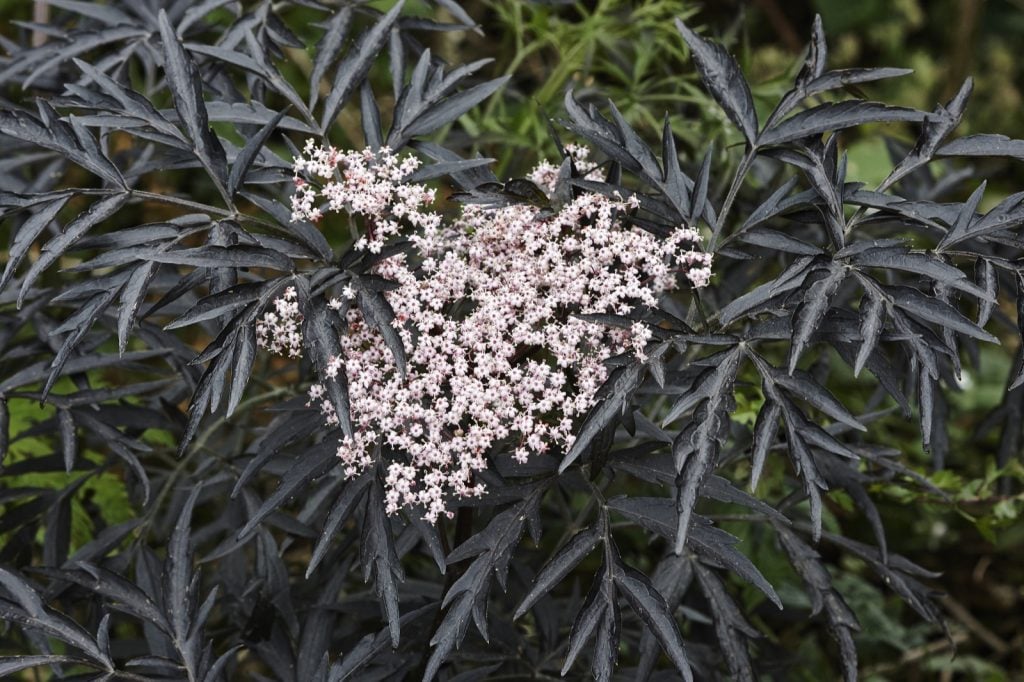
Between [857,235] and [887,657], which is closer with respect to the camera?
[857,235]

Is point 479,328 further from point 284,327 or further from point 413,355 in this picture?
point 284,327

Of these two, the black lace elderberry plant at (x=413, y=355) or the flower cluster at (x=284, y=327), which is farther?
the flower cluster at (x=284, y=327)

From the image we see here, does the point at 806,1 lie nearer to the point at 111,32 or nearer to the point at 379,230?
the point at 111,32

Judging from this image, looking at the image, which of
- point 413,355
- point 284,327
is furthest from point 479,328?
point 284,327

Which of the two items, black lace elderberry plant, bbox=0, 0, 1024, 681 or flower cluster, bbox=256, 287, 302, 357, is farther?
flower cluster, bbox=256, 287, 302, 357

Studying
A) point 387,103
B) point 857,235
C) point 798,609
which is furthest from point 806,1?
point 798,609
